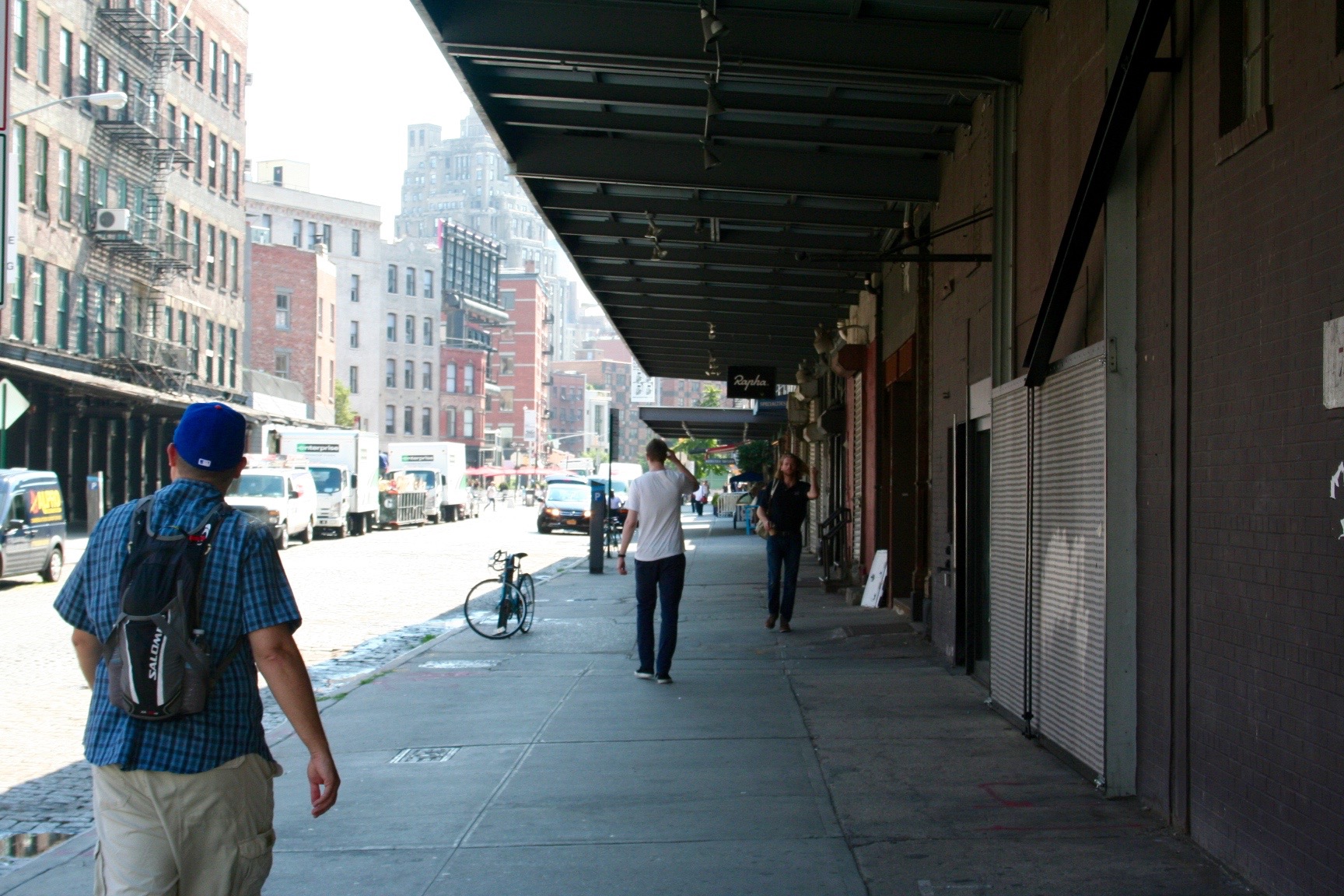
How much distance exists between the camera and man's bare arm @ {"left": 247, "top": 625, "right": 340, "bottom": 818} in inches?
144

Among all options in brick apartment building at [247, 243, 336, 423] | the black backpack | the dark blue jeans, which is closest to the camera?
the black backpack

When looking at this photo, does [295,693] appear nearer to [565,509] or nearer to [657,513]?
[657,513]

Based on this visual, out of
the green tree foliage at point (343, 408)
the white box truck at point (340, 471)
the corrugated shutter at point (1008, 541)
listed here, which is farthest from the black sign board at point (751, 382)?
the green tree foliage at point (343, 408)

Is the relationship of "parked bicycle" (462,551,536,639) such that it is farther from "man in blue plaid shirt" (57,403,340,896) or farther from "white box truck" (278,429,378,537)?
"white box truck" (278,429,378,537)

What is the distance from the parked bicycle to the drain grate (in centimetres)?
587

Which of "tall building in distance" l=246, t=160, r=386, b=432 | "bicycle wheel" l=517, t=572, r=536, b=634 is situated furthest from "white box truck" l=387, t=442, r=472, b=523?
"bicycle wheel" l=517, t=572, r=536, b=634

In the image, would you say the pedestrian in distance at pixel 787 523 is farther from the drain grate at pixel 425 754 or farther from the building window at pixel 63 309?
the building window at pixel 63 309

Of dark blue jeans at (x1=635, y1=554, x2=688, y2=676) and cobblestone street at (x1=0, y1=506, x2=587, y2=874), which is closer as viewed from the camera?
cobblestone street at (x1=0, y1=506, x2=587, y2=874)

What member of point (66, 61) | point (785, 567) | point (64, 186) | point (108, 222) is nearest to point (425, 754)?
point (785, 567)

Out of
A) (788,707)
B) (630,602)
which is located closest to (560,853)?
(788,707)

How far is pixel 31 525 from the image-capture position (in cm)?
2122

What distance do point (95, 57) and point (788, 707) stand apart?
37427 millimetres

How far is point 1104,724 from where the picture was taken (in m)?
6.76

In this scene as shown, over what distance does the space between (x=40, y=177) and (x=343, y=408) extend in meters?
54.9
